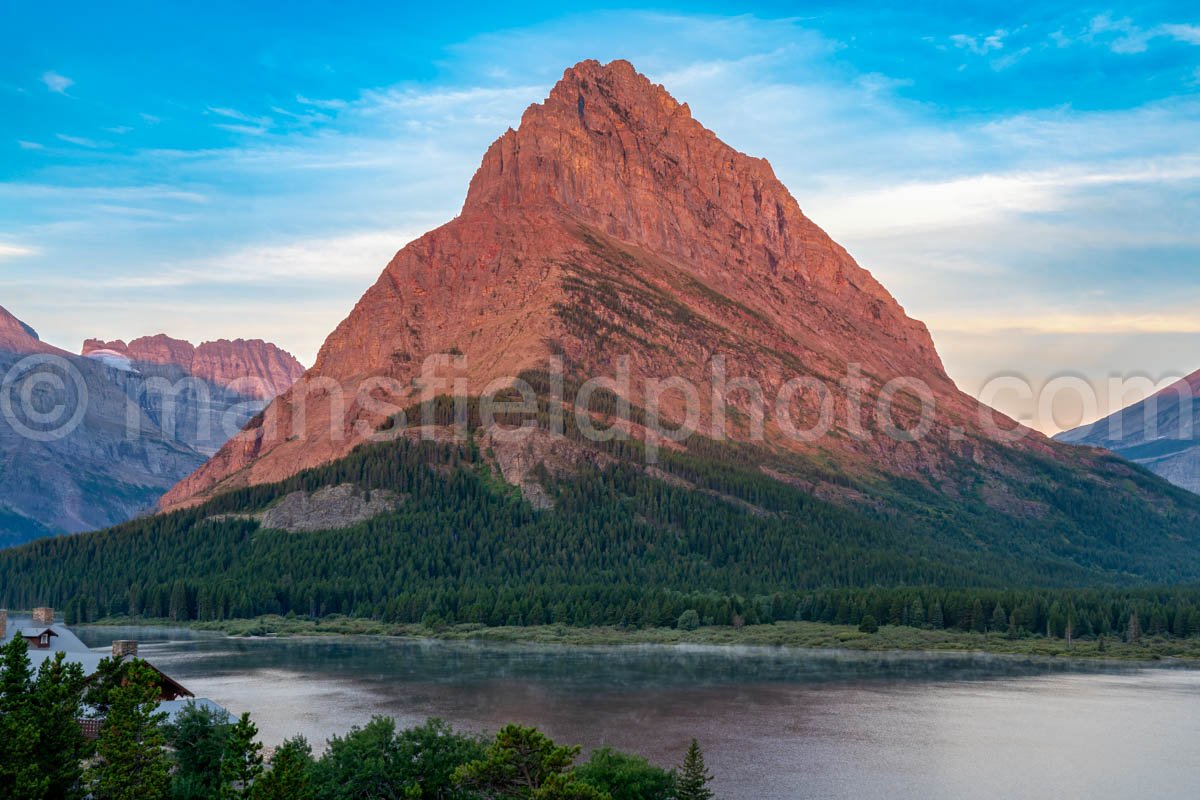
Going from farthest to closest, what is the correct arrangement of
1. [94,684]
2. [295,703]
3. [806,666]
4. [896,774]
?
[806,666], [295,703], [896,774], [94,684]

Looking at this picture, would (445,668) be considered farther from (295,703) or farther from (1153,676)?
(1153,676)

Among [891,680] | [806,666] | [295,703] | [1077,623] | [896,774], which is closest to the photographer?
[896,774]

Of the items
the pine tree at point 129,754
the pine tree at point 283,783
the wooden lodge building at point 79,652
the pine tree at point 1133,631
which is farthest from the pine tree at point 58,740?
the pine tree at point 1133,631

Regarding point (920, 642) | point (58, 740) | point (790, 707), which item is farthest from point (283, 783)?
point (920, 642)

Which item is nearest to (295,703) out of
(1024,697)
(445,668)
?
(445,668)

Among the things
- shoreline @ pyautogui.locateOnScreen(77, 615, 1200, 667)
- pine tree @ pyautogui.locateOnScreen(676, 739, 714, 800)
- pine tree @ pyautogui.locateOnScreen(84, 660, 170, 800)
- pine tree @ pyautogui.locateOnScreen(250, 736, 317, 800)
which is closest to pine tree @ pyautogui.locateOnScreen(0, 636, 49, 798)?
pine tree @ pyautogui.locateOnScreen(84, 660, 170, 800)

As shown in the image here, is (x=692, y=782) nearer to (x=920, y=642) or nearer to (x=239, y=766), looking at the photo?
(x=239, y=766)

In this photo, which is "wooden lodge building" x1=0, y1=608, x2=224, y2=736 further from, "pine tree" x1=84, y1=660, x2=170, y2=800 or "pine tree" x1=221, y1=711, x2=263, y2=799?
"pine tree" x1=221, y1=711, x2=263, y2=799
